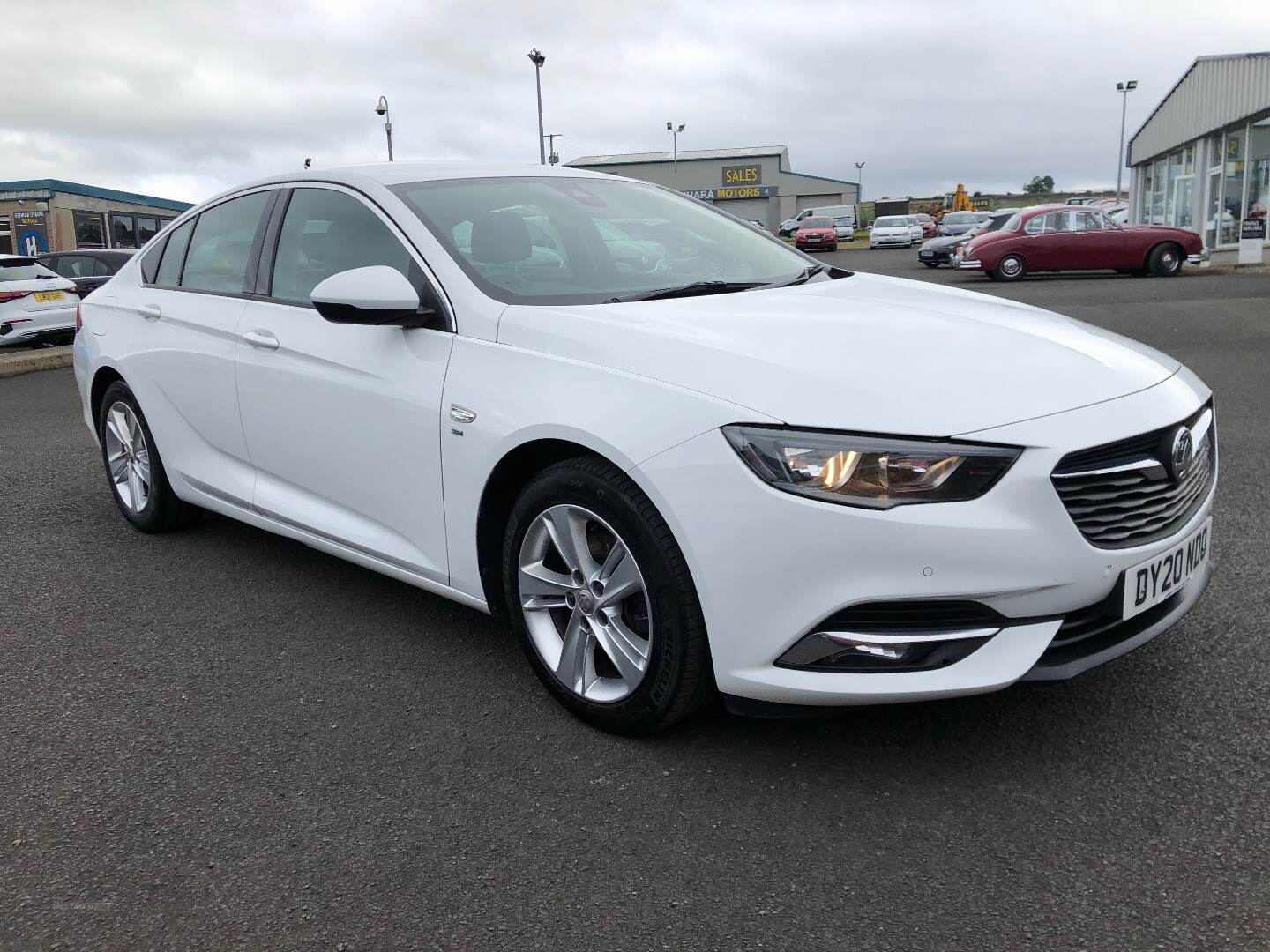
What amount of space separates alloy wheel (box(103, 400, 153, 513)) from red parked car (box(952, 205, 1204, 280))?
19.9 metres

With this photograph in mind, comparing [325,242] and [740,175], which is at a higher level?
[740,175]

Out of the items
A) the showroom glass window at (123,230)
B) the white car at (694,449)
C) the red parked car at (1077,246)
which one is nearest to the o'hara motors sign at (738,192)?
the showroom glass window at (123,230)

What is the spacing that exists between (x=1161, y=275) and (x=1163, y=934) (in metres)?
22.1

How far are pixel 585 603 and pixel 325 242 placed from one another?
1738mm

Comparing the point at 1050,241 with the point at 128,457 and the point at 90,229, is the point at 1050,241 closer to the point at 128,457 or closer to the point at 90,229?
the point at 128,457

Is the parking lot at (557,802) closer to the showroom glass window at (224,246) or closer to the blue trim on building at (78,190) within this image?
the showroom glass window at (224,246)

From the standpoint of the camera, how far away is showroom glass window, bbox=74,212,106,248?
3775 centimetres

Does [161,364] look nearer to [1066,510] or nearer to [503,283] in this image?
[503,283]

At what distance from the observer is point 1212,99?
29.1 metres

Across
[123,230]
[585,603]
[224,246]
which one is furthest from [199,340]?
[123,230]

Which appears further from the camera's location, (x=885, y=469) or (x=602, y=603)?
(x=602, y=603)

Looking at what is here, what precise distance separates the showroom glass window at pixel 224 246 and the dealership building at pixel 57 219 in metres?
35.5

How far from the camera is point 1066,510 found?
8.05 ft

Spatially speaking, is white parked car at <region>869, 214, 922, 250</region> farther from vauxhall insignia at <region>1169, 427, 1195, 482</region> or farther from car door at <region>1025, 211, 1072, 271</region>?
vauxhall insignia at <region>1169, 427, 1195, 482</region>
